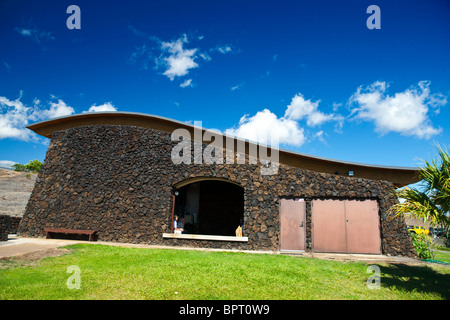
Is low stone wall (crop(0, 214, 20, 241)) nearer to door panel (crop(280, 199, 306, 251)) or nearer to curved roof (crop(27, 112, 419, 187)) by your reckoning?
curved roof (crop(27, 112, 419, 187))

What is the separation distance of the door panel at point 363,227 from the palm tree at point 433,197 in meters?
5.75

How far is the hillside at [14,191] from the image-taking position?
18.4 m

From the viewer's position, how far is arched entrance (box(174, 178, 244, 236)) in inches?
618

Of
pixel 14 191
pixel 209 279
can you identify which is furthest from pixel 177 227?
pixel 14 191

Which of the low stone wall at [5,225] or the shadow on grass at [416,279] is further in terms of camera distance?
the low stone wall at [5,225]

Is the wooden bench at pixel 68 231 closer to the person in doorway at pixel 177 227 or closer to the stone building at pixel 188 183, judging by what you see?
the stone building at pixel 188 183

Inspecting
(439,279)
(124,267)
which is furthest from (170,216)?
(439,279)

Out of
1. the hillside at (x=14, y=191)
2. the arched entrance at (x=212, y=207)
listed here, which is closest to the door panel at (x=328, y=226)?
the arched entrance at (x=212, y=207)

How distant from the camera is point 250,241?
11352 mm

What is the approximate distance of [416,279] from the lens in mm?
6566

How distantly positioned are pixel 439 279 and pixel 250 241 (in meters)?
6.32
